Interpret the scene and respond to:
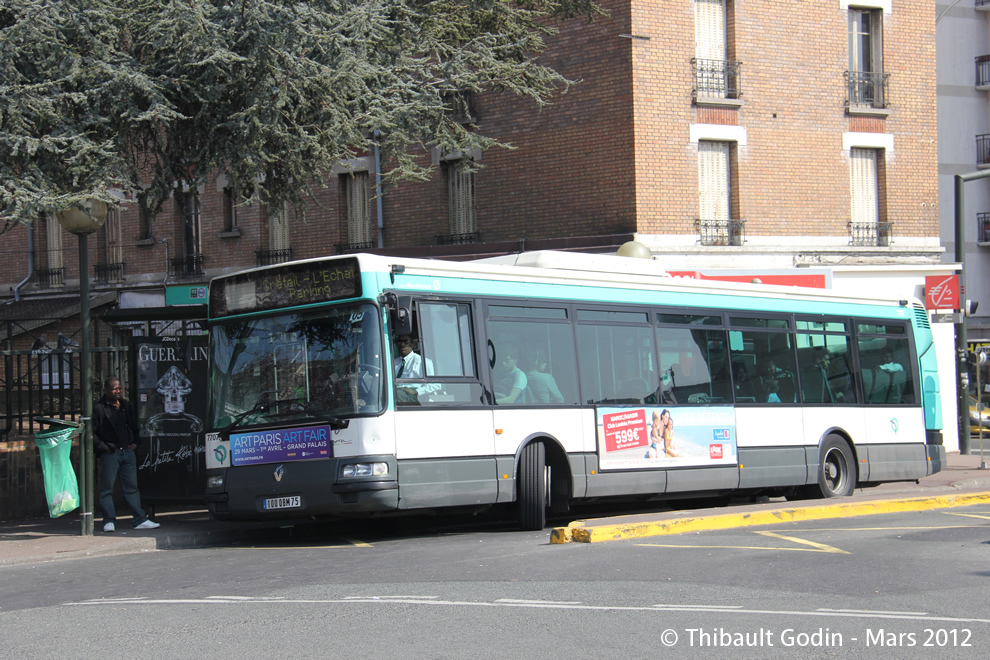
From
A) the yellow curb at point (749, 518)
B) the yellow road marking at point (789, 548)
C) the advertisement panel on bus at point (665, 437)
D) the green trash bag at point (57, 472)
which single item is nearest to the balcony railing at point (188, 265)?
the green trash bag at point (57, 472)

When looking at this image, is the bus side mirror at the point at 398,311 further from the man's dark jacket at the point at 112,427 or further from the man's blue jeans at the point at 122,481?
the man's blue jeans at the point at 122,481

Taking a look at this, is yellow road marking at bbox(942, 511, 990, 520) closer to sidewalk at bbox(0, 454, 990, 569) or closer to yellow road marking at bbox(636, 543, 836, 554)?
sidewalk at bbox(0, 454, 990, 569)

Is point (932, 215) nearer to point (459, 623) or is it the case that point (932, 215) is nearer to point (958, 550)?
point (958, 550)

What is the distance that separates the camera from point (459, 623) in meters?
6.93

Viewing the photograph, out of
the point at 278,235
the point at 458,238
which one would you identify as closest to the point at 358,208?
the point at 278,235

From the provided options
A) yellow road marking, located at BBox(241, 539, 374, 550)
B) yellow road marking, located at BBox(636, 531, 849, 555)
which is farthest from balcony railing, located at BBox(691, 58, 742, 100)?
yellow road marking, located at BBox(241, 539, 374, 550)

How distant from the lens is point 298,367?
11.1 meters

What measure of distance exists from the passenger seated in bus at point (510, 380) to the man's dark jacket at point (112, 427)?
455 centimetres

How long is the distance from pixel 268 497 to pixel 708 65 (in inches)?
612

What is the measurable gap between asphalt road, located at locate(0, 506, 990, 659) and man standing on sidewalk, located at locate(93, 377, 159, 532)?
1.75 metres

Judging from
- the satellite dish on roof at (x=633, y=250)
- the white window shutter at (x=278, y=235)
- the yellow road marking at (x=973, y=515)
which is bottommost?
the yellow road marking at (x=973, y=515)

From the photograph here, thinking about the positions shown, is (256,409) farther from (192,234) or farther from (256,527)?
(192,234)

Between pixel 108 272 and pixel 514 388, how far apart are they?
2192 centimetres

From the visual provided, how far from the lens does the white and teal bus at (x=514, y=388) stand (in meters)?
10.8
